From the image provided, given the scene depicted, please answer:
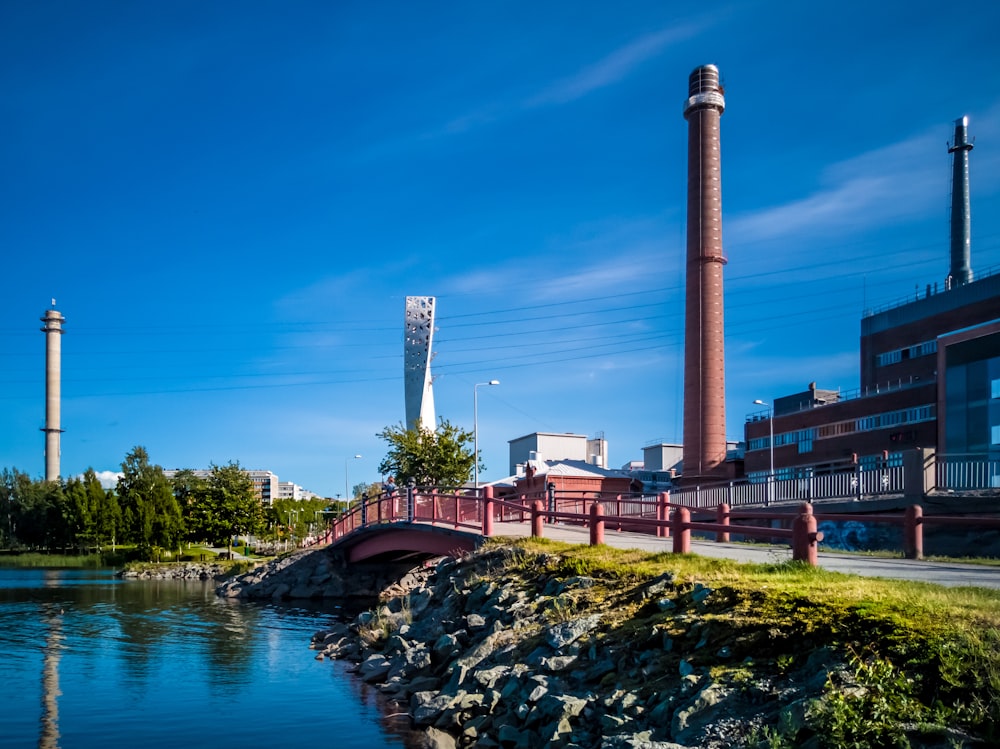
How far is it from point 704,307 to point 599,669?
4870cm

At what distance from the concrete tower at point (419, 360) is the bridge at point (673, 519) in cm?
2811

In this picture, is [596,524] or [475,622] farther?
[596,524]

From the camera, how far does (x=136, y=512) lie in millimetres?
79312

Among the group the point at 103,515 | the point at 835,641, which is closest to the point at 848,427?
the point at 835,641

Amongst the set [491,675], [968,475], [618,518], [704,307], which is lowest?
[491,675]

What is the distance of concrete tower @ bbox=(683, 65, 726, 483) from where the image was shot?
58156 mm

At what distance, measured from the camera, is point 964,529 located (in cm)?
2808

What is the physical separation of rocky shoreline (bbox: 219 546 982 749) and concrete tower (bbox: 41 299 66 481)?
3907 inches

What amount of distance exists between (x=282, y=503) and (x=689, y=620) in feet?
358

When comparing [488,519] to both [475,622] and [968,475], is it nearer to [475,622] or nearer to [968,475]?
[475,622]

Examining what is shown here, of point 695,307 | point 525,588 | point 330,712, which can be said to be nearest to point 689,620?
point 525,588

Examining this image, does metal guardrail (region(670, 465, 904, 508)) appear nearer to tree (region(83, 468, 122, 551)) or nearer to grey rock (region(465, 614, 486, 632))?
grey rock (region(465, 614, 486, 632))

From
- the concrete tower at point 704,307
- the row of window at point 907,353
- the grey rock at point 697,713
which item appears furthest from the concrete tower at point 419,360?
the grey rock at point 697,713

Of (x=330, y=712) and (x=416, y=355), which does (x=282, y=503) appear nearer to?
(x=416, y=355)
